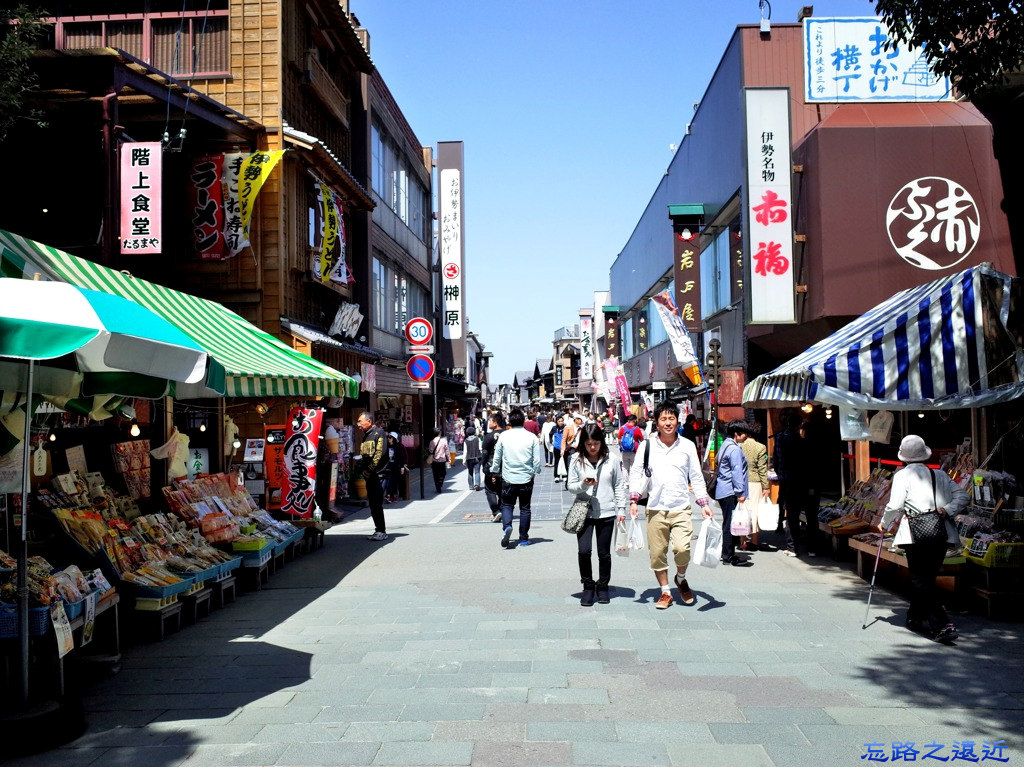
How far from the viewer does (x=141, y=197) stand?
42.2ft

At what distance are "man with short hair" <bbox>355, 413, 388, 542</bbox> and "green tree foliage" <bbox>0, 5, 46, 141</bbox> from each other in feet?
20.2

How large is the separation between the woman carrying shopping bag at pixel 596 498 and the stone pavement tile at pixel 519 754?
3.52 m

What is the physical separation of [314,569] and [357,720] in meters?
5.89

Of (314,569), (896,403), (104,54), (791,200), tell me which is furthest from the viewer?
(791,200)

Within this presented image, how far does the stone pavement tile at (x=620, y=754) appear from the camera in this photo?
454cm

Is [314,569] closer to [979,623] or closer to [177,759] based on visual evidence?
[177,759]

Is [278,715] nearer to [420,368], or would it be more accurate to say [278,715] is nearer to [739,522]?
[739,522]

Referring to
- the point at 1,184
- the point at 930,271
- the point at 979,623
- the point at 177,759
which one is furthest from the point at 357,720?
the point at 1,184

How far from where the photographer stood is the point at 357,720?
5246 mm

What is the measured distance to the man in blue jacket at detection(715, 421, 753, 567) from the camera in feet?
34.4

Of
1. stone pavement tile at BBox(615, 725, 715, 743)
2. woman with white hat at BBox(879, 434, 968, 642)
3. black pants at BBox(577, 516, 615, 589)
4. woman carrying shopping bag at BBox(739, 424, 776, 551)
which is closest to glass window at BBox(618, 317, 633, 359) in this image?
woman carrying shopping bag at BBox(739, 424, 776, 551)

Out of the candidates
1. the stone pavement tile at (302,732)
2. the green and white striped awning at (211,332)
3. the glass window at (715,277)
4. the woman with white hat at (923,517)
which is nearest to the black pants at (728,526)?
the woman with white hat at (923,517)

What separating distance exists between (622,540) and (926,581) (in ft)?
8.67

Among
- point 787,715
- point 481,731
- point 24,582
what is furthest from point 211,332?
→ point 787,715
